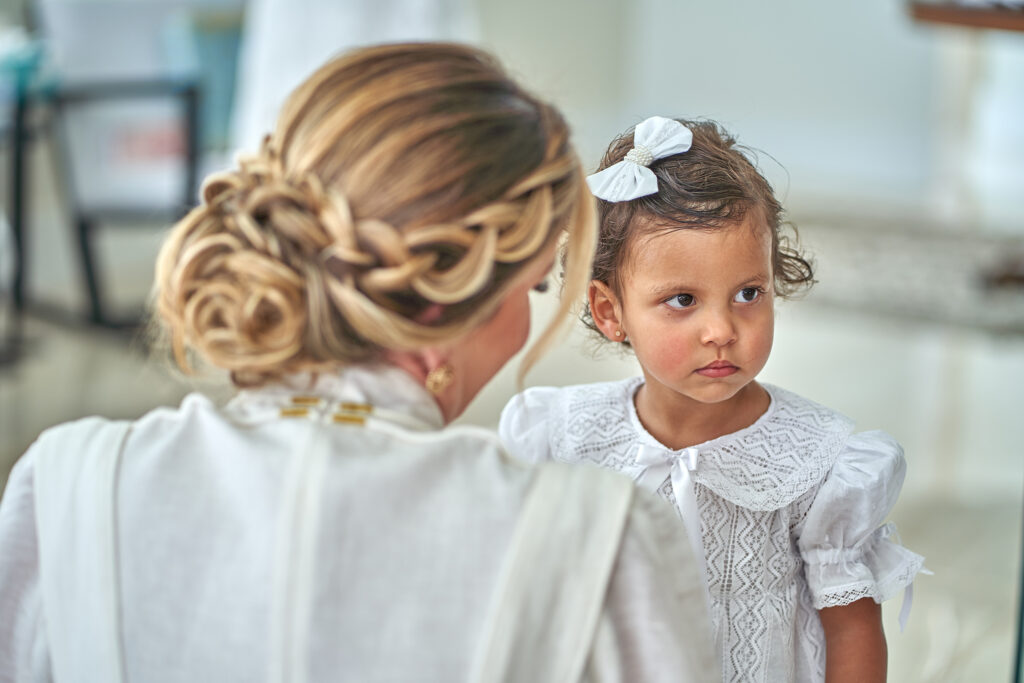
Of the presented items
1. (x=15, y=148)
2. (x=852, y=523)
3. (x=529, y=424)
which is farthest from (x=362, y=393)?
(x=15, y=148)

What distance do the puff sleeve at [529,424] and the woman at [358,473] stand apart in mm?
229

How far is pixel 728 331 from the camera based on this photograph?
80 cm

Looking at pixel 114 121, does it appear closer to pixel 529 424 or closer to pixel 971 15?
pixel 971 15

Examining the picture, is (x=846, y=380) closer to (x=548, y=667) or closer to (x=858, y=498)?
(x=858, y=498)

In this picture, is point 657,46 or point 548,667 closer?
point 548,667

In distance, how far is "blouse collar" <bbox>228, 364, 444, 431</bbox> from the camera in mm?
688

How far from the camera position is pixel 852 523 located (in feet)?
2.69

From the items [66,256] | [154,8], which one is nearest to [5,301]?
[66,256]

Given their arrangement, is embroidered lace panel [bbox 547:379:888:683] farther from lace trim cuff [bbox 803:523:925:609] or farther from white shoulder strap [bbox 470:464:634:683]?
white shoulder strap [bbox 470:464:634:683]

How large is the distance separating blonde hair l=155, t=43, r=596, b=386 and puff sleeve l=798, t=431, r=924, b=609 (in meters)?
0.29

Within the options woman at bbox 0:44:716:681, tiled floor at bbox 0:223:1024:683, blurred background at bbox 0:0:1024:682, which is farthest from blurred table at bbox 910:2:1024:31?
woman at bbox 0:44:716:681

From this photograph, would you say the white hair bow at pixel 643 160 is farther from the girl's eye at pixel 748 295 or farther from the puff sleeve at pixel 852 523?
the puff sleeve at pixel 852 523

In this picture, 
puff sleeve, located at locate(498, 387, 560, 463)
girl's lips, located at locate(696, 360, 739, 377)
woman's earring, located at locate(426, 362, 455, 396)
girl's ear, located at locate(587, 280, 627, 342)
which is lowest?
puff sleeve, located at locate(498, 387, 560, 463)

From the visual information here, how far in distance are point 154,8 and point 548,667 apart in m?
4.39
